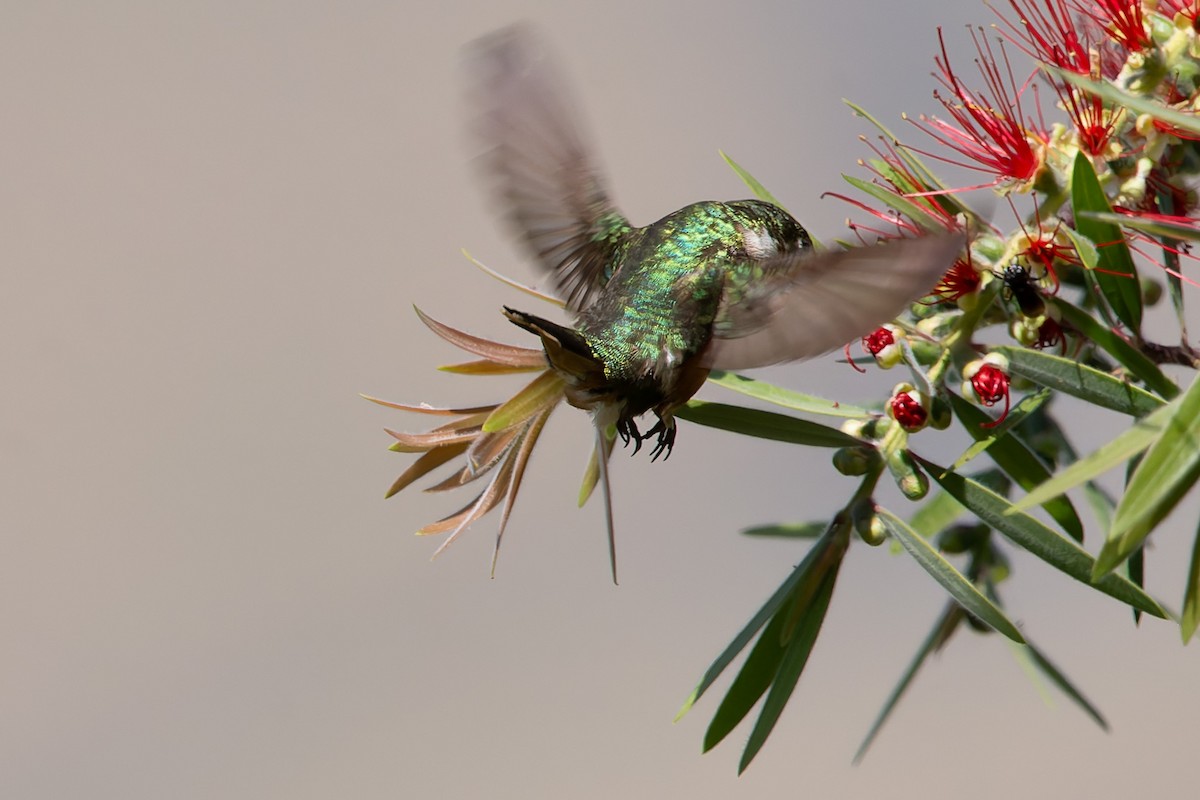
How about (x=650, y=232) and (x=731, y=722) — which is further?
(x=650, y=232)

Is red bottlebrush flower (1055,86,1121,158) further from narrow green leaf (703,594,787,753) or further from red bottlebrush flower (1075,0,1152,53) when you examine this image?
narrow green leaf (703,594,787,753)

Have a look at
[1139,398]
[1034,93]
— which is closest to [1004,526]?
[1139,398]

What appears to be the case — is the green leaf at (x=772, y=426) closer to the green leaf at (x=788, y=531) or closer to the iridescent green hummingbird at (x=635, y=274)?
the iridescent green hummingbird at (x=635, y=274)

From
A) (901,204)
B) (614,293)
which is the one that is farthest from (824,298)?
(614,293)

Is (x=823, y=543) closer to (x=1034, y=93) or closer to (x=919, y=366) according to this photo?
(x=919, y=366)

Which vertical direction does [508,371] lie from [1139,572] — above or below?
above

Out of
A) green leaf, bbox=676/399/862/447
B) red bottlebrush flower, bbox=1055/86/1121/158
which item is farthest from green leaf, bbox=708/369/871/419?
red bottlebrush flower, bbox=1055/86/1121/158
